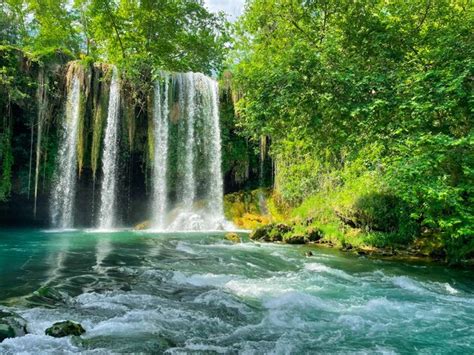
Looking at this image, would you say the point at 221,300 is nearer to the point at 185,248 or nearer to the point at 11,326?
the point at 11,326

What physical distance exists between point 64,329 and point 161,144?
61.7 feet

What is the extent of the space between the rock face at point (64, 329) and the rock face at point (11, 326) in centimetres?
35

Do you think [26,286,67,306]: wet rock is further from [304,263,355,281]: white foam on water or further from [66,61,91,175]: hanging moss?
[66,61,91,175]: hanging moss

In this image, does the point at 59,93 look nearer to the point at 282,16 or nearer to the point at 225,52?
the point at 282,16

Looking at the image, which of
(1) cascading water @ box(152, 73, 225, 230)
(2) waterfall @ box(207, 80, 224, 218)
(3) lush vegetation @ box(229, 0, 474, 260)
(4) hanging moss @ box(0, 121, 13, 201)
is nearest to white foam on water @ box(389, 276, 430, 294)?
(3) lush vegetation @ box(229, 0, 474, 260)

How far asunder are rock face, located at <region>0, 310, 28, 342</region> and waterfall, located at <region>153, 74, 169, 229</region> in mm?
17714

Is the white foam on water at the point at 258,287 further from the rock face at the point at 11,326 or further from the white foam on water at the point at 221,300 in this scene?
the rock face at the point at 11,326

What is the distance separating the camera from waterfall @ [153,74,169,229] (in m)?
23.6

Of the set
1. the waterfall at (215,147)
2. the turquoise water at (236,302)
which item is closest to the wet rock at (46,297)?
the turquoise water at (236,302)

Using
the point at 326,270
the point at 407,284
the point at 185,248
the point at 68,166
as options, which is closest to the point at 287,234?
the point at 185,248

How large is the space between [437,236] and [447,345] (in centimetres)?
779

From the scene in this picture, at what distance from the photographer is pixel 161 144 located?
23.7 metres

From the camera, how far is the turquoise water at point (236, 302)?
221 inches

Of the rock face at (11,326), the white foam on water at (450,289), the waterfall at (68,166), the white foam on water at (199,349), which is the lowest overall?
the white foam on water at (199,349)
